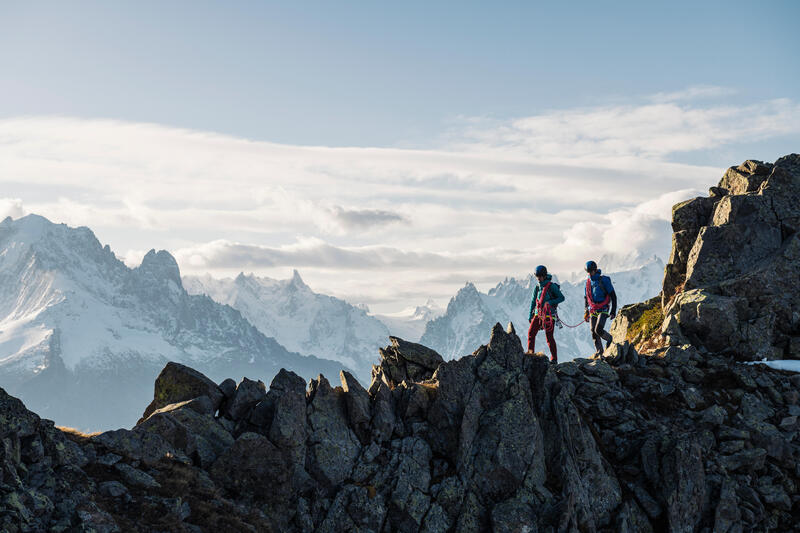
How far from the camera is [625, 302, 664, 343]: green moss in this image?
41219mm

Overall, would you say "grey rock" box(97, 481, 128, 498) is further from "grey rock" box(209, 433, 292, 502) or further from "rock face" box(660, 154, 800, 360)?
"rock face" box(660, 154, 800, 360)

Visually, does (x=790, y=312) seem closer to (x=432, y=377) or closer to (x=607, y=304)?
(x=607, y=304)

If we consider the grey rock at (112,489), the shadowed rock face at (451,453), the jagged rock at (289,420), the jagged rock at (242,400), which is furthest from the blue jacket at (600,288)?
the grey rock at (112,489)

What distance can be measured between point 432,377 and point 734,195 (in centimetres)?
2196

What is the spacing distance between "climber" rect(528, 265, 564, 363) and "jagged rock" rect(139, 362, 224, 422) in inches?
627

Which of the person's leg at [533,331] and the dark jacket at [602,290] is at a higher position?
the dark jacket at [602,290]

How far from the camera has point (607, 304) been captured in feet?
121

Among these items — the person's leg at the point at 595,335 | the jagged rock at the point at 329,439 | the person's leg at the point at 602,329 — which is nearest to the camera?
the jagged rock at the point at 329,439

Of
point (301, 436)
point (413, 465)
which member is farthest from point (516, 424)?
point (301, 436)

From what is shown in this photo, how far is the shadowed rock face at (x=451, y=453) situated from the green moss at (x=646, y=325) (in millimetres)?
7446

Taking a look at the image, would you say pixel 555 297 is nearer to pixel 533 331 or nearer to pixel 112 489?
pixel 533 331

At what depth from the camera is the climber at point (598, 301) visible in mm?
36844

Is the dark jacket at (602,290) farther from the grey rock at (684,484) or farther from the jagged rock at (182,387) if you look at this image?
the jagged rock at (182,387)

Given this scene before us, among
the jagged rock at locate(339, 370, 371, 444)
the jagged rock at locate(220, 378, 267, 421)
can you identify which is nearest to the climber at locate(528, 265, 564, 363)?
the jagged rock at locate(339, 370, 371, 444)
